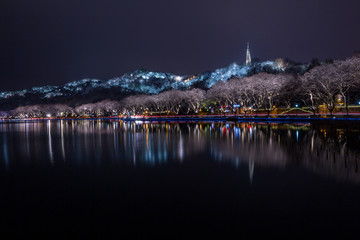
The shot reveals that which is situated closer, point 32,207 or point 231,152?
point 32,207

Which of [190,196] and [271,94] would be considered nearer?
[190,196]

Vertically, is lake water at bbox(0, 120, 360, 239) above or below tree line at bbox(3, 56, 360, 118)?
Result: below

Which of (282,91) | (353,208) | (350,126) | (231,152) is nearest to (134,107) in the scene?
(282,91)

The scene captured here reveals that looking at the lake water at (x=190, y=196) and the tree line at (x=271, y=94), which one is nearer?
the lake water at (x=190, y=196)

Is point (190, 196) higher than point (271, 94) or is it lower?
lower

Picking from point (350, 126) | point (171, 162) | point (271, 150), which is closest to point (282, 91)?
point (350, 126)

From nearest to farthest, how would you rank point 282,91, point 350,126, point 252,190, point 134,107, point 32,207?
point 32,207
point 252,190
point 350,126
point 282,91
point 134,107

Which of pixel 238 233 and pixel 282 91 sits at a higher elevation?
pixel 282 91

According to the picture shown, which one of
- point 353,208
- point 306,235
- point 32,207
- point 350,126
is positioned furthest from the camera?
point 350,126

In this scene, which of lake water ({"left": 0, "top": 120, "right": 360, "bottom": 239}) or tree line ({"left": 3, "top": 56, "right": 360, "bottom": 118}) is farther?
tree line ({"left": 3, "top": 56, "right": 360, "bottom": 118})

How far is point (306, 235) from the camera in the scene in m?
4.55

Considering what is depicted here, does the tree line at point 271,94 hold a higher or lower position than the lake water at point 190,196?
higher

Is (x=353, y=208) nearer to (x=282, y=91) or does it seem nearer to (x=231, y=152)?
(x=231, y=152)

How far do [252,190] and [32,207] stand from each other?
5.52 m
